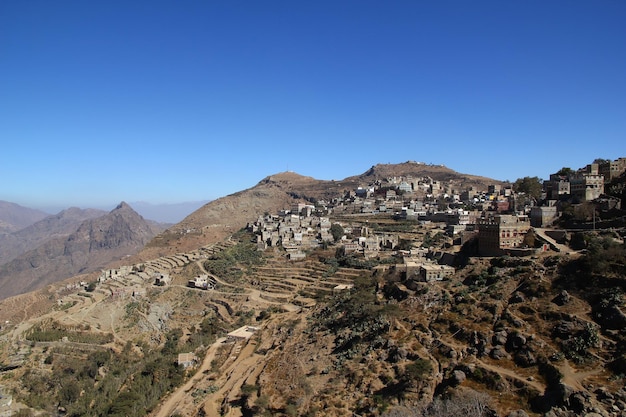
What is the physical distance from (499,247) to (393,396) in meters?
14.8

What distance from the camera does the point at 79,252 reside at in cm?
16900

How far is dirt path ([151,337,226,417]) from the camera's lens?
26.5 m

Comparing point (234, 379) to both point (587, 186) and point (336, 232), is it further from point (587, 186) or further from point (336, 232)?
point (587, 186)

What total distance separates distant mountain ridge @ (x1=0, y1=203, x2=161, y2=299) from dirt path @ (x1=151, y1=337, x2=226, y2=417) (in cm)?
11344

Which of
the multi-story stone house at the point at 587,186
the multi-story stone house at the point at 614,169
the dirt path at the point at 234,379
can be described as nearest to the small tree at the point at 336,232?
the dirt path at the point at 234,379

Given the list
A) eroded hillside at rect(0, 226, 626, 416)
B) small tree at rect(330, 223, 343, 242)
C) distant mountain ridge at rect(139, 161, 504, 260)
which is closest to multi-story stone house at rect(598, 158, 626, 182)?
eroded hillside at rect(0, 226, 626, 416)

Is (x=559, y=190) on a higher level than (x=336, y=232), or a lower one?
higher

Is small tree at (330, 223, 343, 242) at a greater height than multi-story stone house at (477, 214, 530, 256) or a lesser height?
lesser

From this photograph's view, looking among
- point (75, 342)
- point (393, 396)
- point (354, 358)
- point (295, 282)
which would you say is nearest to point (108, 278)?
point (75, 342)

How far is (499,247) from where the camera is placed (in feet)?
100

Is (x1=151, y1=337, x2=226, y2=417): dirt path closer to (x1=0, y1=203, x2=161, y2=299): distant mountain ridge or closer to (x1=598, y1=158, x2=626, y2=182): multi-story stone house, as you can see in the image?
(x1=598, y1=158, x2=626, y2=182): multi-story stone house

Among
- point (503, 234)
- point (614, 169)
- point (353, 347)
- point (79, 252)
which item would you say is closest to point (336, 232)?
point (503, 234)

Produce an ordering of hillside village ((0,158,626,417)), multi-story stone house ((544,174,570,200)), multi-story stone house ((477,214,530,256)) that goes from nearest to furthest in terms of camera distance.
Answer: hillside village ((0,158,626,417)) → multi-story stone house ((477,214,530,256)) → multi-story stone house ((544,174,570,200))

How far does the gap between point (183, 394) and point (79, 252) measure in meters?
161
